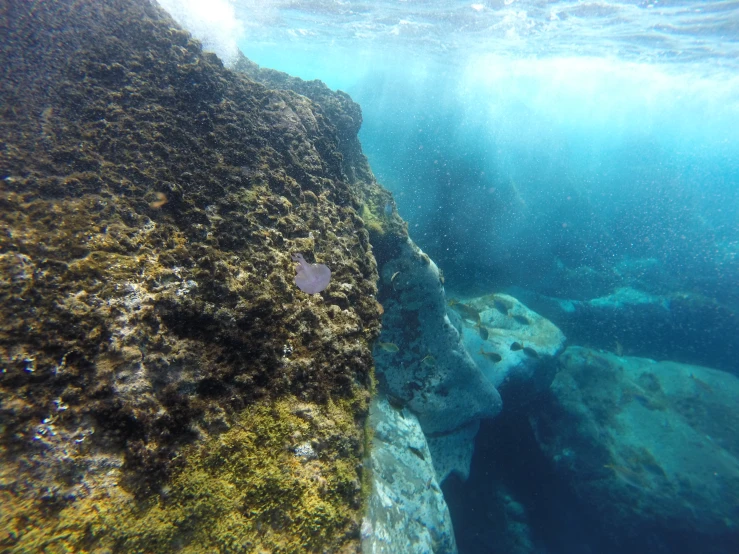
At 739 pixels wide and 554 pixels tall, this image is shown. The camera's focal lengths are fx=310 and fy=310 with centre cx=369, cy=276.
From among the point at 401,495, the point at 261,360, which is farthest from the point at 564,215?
the point at 261,360

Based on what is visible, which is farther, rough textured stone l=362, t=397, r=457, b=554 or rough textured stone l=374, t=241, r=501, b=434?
rough textured stone l=374, t=241, r=501, b=434

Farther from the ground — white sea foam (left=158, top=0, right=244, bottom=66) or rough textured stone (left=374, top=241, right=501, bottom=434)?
white sea foam (left=158, top=0, right=244, bottom=66)

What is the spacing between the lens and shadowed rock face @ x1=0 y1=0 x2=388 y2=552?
1.57 m

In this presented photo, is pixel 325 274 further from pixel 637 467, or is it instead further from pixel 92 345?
pixel 637 467

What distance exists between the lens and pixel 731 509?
795 cm

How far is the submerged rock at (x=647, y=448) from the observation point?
8.11 meters

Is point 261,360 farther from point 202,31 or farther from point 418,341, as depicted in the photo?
point 202,31

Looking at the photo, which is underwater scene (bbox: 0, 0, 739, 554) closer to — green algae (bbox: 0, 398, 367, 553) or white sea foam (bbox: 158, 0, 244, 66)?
green algae (bbox: 0, 398, 367, 553)

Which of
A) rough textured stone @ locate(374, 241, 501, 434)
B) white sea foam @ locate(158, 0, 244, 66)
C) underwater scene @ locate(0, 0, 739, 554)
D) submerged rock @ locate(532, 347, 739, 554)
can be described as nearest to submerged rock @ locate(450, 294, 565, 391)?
underwater scene @ locate(0, 0, 739, 554)

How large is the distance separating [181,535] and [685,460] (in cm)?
1267

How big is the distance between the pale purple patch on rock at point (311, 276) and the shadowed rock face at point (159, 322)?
0.11 metres

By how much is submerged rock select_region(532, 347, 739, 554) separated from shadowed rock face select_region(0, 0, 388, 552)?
10.0 meters

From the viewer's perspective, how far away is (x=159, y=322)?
2086 mm

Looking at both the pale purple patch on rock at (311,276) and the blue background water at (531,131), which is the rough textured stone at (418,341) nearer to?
the pale purple patch on rock at (311,276)
